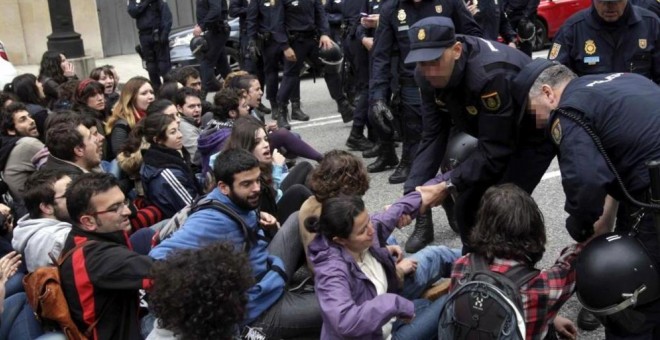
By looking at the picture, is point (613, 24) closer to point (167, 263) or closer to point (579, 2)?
point (167, 263)

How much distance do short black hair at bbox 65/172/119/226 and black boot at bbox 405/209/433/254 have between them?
223 centimetres

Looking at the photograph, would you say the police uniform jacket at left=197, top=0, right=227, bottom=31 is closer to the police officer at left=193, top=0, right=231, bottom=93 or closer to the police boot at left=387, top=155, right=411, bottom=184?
the police officer at left=193, top=0, right=231, bottom=93

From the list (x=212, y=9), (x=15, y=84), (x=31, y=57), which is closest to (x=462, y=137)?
(x=15, y=84)

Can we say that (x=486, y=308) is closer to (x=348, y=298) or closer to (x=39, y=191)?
(x=348, y=298)

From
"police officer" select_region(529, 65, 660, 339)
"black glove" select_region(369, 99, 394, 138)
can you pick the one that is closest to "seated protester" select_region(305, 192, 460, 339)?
"police officer" select_region(529, 65, 660, 339)

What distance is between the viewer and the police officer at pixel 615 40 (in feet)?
15.4

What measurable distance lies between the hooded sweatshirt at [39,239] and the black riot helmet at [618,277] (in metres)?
2.22

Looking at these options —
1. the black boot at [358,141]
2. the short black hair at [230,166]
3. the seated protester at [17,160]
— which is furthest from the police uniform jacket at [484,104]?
the black boot at [358,141]

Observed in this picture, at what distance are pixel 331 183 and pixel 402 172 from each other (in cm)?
277

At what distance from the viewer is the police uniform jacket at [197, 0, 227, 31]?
32.5 ft

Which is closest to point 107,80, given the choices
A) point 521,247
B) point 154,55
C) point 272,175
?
point 272,175

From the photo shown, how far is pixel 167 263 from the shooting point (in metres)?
2.57

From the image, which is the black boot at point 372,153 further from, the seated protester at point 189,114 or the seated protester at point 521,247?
the seated protester at point 521,247

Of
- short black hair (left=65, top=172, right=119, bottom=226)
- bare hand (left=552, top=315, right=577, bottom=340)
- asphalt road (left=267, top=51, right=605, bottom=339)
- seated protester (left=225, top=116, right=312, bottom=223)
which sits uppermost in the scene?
short black hair (left=65, top=172, right=119, bottom=226)
